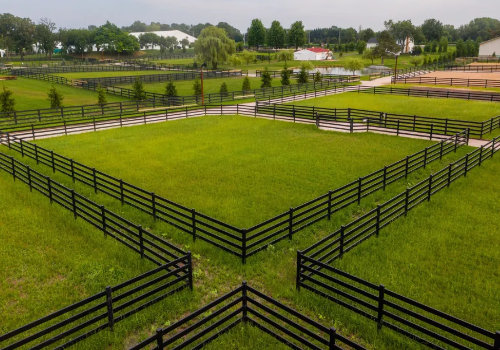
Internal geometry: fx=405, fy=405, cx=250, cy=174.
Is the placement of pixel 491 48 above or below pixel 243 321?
above

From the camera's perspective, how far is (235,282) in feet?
32.5

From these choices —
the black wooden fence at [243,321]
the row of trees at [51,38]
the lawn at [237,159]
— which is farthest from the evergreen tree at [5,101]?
the row of trees at [51,38]

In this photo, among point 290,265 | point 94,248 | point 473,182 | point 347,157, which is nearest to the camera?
point 290,265

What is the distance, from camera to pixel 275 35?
506ft

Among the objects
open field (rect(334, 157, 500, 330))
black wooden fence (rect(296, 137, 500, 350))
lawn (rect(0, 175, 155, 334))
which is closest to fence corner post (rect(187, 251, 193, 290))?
lawn (rect(0, 175, 155, 334))

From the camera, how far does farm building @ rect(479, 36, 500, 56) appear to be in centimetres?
10813

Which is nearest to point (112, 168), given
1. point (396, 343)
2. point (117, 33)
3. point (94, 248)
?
point (94, 248)

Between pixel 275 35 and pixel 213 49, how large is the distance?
77.1m

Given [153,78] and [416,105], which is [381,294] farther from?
[153,78]

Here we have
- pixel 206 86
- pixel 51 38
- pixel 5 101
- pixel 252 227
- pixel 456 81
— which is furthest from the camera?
pixel 51 38

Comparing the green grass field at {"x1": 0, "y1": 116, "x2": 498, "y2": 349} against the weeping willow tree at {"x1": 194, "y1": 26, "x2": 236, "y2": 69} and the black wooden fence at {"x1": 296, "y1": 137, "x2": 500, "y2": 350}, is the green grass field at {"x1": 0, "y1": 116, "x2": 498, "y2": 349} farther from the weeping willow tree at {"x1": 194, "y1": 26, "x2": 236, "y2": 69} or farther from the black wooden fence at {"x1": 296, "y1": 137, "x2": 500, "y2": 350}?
the weeping willow tree at {"x1": 194, "y1": 26, "x2": 236, "y2": 69}

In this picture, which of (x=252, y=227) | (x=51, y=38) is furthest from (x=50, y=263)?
(x=51, y=38)

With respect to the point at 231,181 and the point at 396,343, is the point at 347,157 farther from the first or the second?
the point at 396,343

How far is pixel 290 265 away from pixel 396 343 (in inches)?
139
